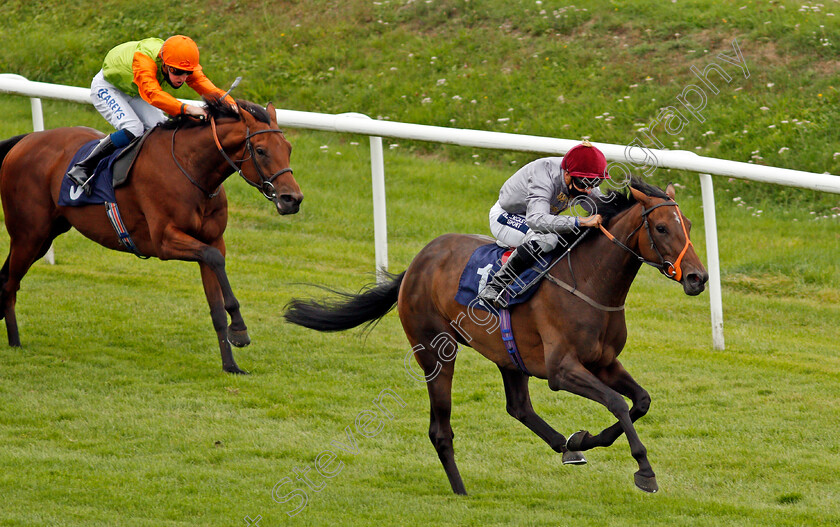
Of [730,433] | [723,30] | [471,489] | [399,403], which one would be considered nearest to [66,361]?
[399,403]

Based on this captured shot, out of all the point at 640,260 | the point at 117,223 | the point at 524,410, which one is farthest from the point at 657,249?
the point at 117,223

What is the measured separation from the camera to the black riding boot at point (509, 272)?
5070 millimetres

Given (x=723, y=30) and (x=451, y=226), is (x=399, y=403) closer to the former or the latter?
(x=451, y=226)

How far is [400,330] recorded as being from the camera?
7941 mm

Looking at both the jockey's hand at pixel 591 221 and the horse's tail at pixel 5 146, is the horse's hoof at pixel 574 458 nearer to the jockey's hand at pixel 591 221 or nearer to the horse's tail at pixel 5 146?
the jockey's hand at pixel 591 221

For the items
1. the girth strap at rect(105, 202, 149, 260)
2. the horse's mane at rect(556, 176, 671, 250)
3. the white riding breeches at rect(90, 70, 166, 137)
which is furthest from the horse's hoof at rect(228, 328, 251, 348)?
the horse's mane at rect(556, 176, 671, 250)

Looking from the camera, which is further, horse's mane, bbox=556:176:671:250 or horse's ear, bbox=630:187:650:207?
horse's mane, bbox=556:176:671:250

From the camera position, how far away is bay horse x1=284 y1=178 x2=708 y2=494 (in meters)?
4.58

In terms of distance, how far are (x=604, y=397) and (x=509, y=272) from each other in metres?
0.79

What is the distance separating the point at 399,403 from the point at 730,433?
1.91m

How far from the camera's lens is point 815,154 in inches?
407

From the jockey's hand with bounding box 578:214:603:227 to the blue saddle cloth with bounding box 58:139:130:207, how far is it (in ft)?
11.2

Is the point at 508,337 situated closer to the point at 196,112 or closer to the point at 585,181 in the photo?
the point at 585,181

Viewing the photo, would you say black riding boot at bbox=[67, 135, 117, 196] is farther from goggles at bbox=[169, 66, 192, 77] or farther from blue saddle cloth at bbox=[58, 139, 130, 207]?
goggles at bbox=[169, 66, 192, 77]
